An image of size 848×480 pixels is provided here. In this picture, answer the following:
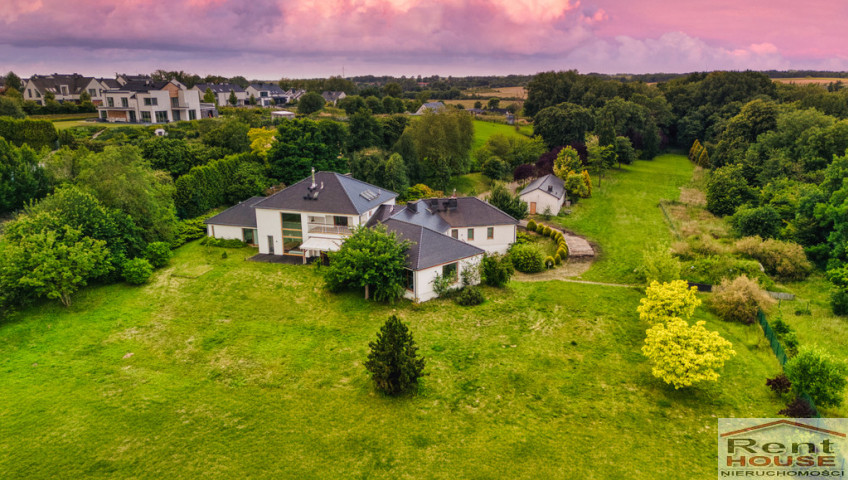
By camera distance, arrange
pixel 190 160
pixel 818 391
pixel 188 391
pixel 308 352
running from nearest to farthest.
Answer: pixel 818 391 → pixel 188 391 → pixel 308 352 → pixel 190 160

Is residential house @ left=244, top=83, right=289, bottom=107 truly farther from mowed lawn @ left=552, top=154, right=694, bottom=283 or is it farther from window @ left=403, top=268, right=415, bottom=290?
window @ left=403, top=268, right=415, bottom=290

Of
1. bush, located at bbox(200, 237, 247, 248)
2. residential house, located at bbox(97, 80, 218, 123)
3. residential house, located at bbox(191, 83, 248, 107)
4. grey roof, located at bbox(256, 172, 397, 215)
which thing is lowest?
bush, located at bbox(200, 237, 247, 248)

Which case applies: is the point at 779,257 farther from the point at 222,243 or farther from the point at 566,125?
the point at 566,125

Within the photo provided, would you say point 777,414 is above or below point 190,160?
below

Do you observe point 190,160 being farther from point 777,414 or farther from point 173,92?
point 777,414

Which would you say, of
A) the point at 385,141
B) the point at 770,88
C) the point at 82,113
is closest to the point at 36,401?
the point at 385,141

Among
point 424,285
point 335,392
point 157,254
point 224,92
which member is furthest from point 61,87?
point 335,392

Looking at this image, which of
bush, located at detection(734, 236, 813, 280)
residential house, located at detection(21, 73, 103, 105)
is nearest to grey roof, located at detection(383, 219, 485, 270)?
bush, located at detection(734, 236, 813, 280)
